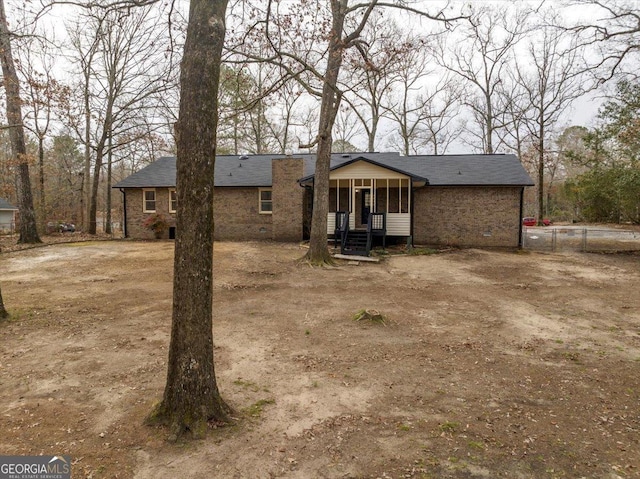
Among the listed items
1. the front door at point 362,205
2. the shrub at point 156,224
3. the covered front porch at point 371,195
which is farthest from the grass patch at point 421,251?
the shrub at point 156,224

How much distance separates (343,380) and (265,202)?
1677 centimetres

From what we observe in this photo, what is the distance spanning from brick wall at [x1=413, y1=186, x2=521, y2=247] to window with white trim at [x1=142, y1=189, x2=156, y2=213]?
1412cm

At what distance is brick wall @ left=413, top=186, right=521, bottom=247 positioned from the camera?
59.5 ft

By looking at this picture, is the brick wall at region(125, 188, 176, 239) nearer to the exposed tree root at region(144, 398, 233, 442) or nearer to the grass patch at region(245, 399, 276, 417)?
the grass patch at region(245, 399, 276, 417)

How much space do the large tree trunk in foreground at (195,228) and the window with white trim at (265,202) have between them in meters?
17.2

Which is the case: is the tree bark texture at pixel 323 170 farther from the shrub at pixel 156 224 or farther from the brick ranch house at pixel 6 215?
the brick ranch house at pixel 6 215

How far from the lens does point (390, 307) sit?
7953mm

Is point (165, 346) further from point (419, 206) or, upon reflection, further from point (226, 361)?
point (419, 206)

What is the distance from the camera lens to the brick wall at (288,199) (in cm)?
1941

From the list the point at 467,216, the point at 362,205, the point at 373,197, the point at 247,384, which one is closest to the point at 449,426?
the point at 247,384

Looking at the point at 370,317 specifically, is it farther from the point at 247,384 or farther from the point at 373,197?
the point at 373,197

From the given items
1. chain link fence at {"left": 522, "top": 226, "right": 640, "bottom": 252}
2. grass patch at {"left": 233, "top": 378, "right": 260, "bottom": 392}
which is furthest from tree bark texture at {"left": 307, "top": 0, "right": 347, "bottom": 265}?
chain link fence at {"left": 522, "top": 226, "right": 640, "bottom": 252}

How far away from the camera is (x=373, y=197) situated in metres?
17.0

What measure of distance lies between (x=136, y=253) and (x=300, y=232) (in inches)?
300
